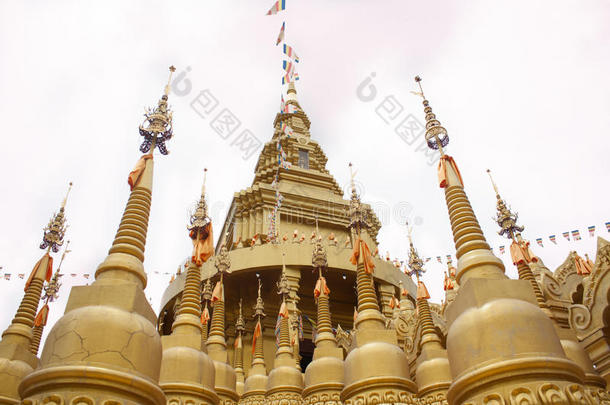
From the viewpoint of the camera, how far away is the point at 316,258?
18156 mm

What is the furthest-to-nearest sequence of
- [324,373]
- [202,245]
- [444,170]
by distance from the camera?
[324,373] → [202,245] → [444,170]

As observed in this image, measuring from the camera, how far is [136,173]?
1102 cm

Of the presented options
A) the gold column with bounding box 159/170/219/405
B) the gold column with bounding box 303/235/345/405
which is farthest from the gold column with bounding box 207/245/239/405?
the gold column with bounding box 159/170/219/405

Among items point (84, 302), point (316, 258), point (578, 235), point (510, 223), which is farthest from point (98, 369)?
point (578, 235)

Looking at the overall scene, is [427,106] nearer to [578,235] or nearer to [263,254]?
[578,235]

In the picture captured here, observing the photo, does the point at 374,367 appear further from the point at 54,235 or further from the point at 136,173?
the point at 54,235

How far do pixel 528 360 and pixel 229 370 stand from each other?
10.6 m

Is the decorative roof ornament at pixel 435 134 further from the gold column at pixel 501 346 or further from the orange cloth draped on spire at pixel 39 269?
the orange cloth draped on spire at pixel 39 269

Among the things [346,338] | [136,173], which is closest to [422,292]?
[346,338]

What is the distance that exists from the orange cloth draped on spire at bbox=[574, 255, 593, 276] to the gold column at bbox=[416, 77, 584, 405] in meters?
13.8

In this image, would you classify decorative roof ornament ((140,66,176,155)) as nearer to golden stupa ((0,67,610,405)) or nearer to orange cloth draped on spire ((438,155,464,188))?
golden stupa ((0,67,610,405))

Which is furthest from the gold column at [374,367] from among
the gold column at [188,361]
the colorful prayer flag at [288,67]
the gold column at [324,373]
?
the colorful prayer flag at [288,67]

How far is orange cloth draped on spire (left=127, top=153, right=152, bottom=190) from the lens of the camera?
35.7ft

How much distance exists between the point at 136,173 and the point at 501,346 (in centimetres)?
883
